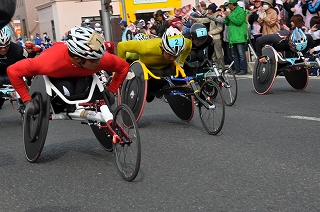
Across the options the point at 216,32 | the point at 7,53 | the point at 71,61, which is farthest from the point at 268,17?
the point at 71,61

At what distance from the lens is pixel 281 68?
1169 cm

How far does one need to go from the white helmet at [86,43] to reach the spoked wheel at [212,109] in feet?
7.52

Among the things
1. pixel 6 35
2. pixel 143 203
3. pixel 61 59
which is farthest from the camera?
pixel 6 35

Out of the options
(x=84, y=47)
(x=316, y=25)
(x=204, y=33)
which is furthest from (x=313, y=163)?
(x=316, y=25)

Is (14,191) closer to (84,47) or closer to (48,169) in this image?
(48,169)

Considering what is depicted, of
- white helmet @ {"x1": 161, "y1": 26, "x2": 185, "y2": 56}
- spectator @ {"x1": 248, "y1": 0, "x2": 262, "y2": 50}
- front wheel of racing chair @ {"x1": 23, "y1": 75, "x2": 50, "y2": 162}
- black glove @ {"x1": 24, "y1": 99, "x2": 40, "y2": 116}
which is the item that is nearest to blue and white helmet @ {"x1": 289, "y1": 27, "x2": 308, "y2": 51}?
white helmet @ {"x1": 161, "y1": 26, "x2": 185, "y2": 56}

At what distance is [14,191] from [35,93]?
4.65ft

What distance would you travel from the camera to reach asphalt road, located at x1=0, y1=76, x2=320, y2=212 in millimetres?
4945

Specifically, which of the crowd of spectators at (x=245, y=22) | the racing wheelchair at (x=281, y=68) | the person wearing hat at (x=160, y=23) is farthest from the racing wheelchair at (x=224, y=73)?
the person wearing hat at (x=160, y=23)

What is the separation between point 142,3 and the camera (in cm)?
3391

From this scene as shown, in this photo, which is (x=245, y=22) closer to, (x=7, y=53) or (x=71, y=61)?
(x=7, y=53)

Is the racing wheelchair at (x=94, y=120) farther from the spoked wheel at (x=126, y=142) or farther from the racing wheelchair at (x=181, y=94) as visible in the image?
the racing wheelchair at (x=181, y=94)

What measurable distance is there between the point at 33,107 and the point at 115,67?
1.02 metres

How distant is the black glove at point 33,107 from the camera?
6500 mm
